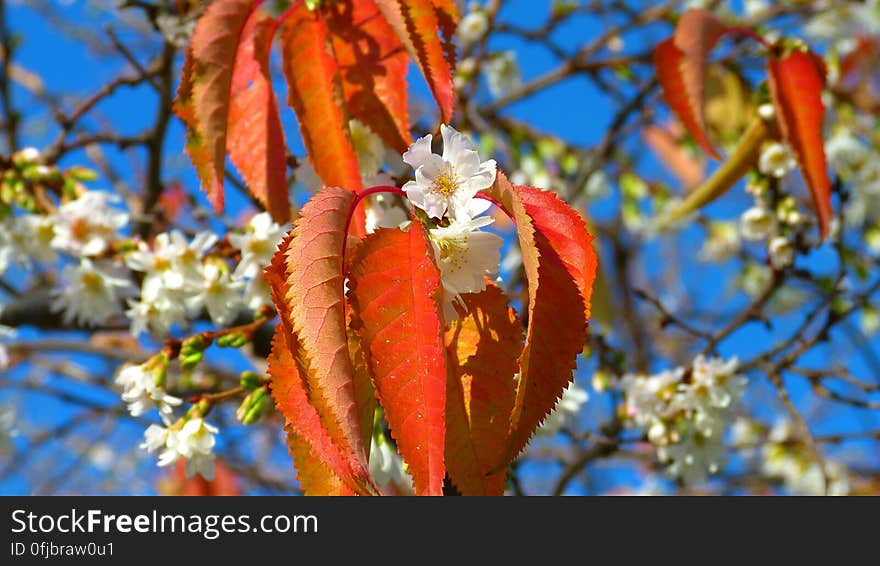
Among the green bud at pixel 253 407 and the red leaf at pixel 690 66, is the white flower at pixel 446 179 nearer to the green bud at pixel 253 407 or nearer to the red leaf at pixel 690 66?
the green bud at pixel 253 407

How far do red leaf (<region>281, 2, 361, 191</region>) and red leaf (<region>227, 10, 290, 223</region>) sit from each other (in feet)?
0.11

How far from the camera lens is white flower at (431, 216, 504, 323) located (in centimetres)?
97

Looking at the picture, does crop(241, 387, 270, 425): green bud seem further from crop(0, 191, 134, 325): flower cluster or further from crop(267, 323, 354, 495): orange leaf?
crop(0, 191, 134, 325): flower cluster

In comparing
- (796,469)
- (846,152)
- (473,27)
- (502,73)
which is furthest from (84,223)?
(796,469)

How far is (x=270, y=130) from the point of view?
1.21 metres

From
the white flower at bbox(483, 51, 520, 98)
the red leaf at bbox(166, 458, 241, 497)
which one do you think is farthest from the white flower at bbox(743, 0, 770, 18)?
the red leaf at bbox(166, 458, 241, 497)

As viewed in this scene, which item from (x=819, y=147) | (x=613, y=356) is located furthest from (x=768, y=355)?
(x=819, y=147)

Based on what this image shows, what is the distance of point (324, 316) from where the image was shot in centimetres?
85

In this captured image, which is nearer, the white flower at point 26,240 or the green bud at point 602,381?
the white flower at point 26,240

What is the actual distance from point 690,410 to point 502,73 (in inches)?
80.0

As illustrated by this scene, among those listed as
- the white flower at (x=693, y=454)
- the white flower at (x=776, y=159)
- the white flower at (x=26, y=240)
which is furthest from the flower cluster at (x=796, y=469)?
the white flower at (x=26, y=240)

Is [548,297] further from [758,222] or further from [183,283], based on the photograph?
[758,222]

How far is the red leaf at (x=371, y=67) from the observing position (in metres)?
1.22

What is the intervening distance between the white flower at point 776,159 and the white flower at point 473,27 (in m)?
1.36
